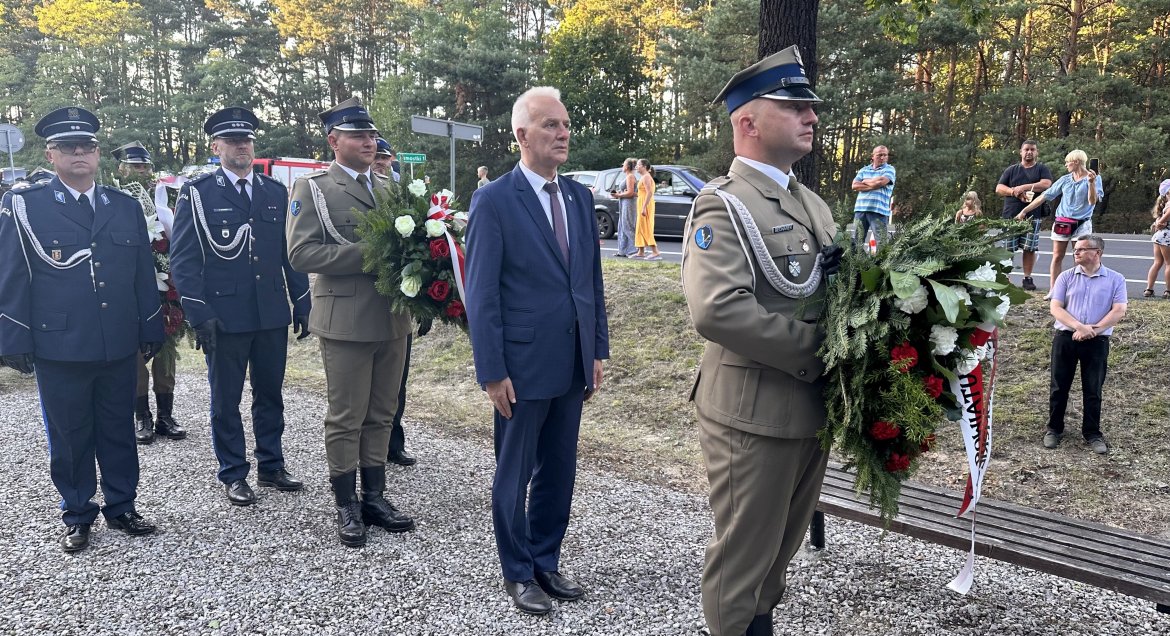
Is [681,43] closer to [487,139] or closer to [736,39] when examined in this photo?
[736,39]

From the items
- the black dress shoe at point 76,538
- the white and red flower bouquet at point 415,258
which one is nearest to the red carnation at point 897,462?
the white and red flower bouquet at point 415,258

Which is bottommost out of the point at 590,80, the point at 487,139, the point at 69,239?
the point at 69,239

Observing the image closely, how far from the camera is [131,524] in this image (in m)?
4.30

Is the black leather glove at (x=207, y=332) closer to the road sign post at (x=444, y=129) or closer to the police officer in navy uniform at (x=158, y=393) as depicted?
the police officer in navy uniform at (x=158, y=393)

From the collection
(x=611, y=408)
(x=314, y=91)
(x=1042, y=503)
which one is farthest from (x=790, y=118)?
(x=314, y=91)

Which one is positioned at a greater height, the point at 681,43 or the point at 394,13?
the point at 394,13

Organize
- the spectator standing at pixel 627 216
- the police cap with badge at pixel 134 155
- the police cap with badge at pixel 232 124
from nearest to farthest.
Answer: the police cap with badge at pixel 232 124 → the police cap with badge at pixel 134 155 → the spectator standing at pixel 627 216

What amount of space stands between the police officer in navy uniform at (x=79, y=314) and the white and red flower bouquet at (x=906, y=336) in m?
3.74

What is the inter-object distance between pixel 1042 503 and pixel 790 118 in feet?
11.8

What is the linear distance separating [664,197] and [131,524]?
539 inches

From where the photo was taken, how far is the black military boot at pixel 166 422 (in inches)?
249

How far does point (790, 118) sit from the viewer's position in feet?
8.50

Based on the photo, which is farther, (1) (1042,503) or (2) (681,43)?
(2) (681,43)

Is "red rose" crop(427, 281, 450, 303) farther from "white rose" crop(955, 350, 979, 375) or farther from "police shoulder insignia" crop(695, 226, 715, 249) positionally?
"white rose" crop(955, 350, 979, 375)
